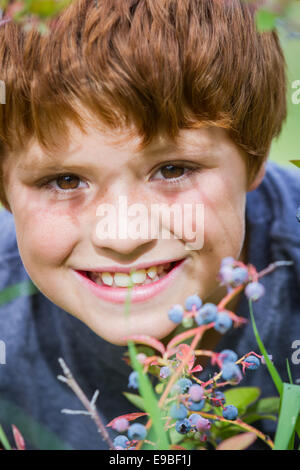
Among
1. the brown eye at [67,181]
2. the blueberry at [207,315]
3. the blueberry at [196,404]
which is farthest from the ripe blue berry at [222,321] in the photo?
the brown eye at [67,181]

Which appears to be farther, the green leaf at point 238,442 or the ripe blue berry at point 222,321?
the green leaf at point 238,442

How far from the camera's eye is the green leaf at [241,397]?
87cm

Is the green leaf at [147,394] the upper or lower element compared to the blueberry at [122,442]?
upper

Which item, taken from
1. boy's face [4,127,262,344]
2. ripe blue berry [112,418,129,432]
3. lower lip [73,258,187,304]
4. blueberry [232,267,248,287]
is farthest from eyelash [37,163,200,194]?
ripe blue berry [112,418,129,432]

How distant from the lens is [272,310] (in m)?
1.11

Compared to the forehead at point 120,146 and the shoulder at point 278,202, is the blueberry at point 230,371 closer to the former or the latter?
the forehead at point 120,146

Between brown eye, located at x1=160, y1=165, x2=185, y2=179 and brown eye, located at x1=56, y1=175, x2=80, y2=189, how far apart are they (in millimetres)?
128

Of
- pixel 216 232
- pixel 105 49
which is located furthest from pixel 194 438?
pixel 105 49

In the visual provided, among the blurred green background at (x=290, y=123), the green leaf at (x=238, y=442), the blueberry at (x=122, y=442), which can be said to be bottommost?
the green leaf at (x=238, y=442)

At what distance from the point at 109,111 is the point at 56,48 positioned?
0.11 metres

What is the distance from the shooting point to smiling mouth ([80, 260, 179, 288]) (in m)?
0.87

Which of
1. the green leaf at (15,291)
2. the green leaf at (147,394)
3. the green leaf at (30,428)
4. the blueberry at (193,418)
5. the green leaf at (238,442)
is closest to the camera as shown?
the green leaf at (147,394)

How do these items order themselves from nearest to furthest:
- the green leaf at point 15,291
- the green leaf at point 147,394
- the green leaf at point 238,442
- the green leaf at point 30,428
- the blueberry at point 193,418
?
the green leaf at point 147,394
the blueberry at point 193,418
the green leaf at point 238,442
the green leaf at point 30,428
the green leaf at point 15,291

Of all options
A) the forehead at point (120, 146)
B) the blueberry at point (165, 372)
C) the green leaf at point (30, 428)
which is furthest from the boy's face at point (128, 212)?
the green leaf at point (30, 428)
